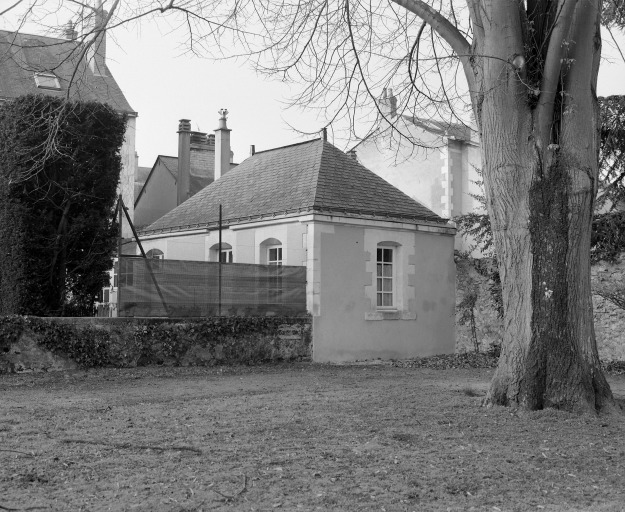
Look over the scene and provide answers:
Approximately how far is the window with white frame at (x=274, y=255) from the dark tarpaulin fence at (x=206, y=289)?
1243 millimetres

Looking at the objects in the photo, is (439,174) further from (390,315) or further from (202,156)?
(202,156)

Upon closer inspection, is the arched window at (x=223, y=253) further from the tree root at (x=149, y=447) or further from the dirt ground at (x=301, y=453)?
the tree root at (x=149, y=447)

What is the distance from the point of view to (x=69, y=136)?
605 inches

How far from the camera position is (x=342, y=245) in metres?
17.4

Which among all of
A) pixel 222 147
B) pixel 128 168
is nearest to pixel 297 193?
pixel 222 147

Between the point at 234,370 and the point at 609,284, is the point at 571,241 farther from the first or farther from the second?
the point at 609,284

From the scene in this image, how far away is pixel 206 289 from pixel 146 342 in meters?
1.77

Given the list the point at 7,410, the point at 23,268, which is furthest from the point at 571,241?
the point at 23,268

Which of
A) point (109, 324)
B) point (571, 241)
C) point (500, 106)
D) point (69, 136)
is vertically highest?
point (69, 136)

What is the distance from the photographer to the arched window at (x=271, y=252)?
18125 mm

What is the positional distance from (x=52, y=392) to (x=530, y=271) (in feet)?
21.9

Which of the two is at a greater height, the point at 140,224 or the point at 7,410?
the point at 140,224

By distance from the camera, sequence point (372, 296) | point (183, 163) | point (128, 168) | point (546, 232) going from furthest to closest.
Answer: point (183, 163)
point (128, 168)
point (372, 296)
point (546, 232)

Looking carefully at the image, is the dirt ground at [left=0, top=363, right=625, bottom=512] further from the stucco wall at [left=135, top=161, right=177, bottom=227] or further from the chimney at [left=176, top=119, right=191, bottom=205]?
the stucco wall at [left=135, top=161, right=177, bottom=227]
